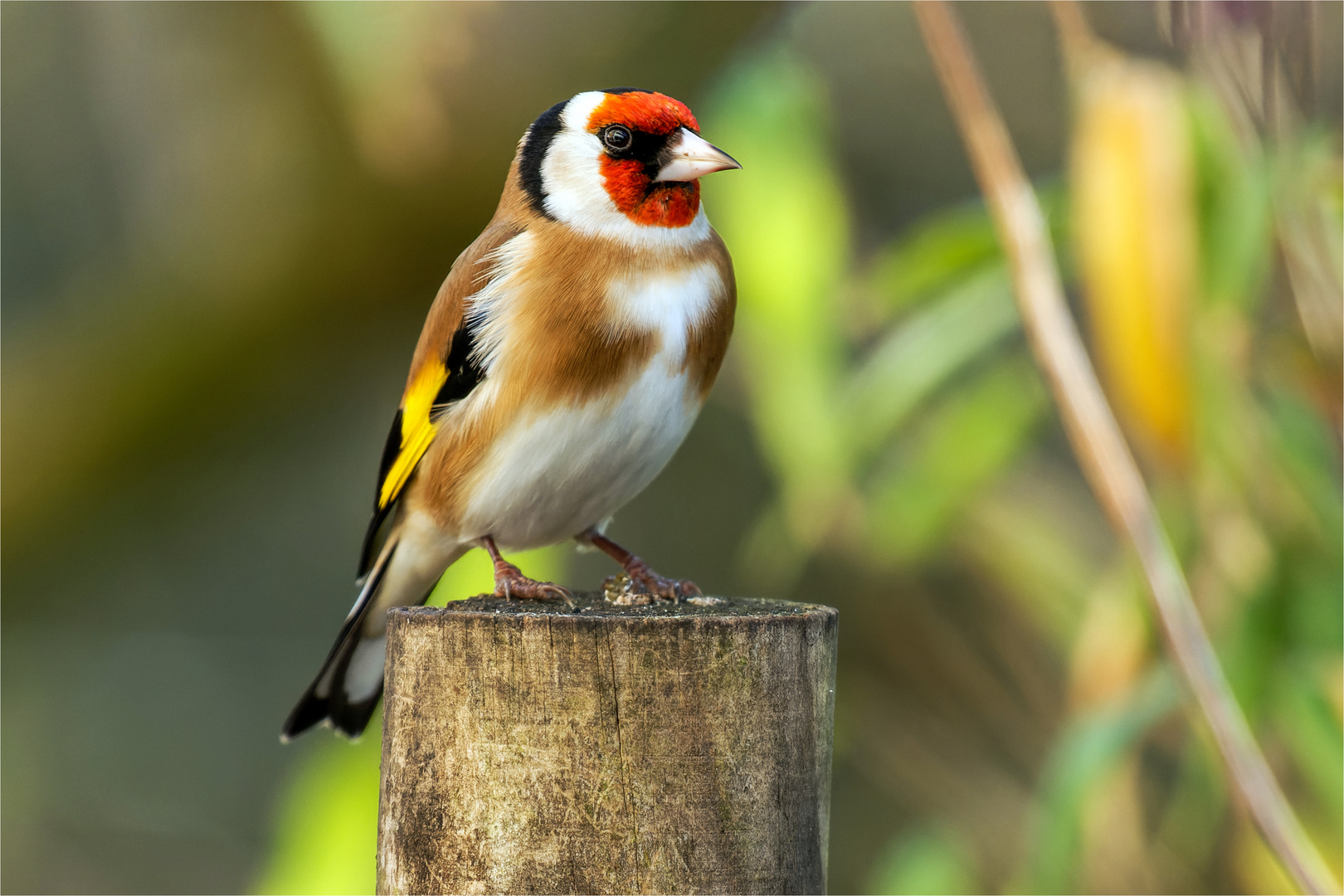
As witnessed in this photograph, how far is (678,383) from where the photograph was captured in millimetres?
2559

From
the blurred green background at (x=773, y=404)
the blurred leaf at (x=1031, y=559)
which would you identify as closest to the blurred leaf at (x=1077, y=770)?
the blurred green background at (x=773, y=404)

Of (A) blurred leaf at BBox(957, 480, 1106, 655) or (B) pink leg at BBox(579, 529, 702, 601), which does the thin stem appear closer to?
(B) pink leg at BBox(579, 529, 702, 601)

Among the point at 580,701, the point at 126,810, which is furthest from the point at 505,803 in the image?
the point at 126,810

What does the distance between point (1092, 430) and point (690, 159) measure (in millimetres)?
928

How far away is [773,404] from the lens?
324 cm

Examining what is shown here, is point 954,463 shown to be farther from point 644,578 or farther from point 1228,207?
point 644,578

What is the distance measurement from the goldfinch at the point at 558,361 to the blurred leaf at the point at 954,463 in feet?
3.21

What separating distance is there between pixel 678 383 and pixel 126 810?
16.2 feet

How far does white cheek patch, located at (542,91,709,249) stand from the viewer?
102 inches

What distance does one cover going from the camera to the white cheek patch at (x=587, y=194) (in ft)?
8.48

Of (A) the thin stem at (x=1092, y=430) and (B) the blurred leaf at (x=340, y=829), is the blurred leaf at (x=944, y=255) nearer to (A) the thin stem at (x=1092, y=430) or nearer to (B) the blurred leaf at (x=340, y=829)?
(A) the thin stem at (x=1092, y=430)

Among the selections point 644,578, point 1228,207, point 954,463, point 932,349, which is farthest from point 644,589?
point 1228,207

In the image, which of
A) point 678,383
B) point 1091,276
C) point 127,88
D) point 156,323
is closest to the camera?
point 678,383

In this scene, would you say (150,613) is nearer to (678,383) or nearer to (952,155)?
(952,155)
